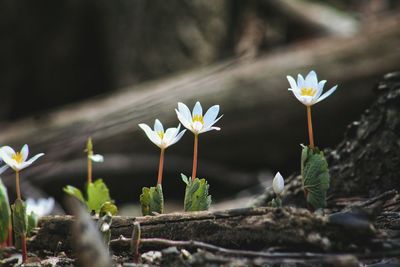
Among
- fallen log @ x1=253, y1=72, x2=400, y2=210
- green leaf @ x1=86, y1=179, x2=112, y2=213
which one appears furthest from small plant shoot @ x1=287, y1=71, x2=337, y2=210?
green leaf @ x1=86, y1=179, x2=112, y2=213

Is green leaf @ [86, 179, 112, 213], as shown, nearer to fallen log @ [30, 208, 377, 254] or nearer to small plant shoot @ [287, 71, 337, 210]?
fallen log @ [30, 208, 377, 254]

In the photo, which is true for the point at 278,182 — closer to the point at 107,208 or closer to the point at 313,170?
the point at 313,170

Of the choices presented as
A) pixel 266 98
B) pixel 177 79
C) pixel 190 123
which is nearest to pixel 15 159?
pixel 190 123

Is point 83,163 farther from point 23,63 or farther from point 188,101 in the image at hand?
point 23,63

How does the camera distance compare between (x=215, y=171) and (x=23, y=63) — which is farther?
(x=23, y=63)

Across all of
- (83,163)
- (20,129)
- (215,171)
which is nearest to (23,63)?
(20,129)

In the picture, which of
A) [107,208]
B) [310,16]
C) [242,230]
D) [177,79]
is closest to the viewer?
[242,230]

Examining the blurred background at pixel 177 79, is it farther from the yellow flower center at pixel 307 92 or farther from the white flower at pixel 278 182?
the white flower at pixel 278 182
